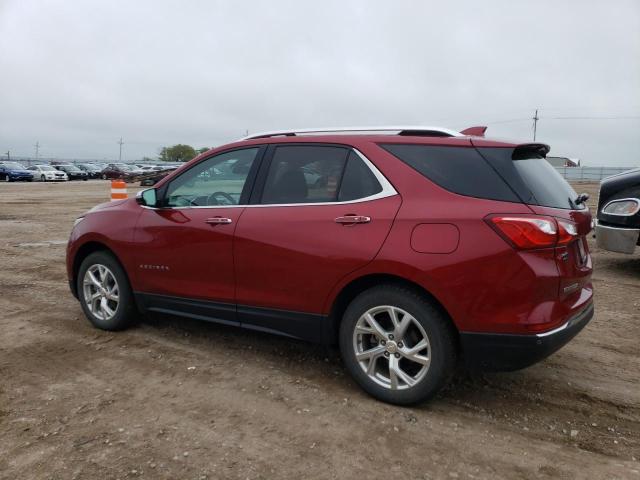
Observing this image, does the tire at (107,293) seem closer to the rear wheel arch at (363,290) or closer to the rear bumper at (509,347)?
the rear wheel arch at (363,290)

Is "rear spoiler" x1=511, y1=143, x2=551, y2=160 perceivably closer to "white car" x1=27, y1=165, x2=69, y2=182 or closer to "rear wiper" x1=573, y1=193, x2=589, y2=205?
"rear wiper" x1=573, y1=193, x2=589, y2=205

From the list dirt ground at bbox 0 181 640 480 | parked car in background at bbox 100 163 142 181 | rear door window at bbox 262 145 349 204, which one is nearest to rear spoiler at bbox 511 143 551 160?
rear door window at bbox 262 145 349 204

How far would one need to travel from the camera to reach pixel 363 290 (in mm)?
3461

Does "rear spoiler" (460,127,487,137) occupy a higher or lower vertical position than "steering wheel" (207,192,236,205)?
higher

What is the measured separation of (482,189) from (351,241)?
0.86 m

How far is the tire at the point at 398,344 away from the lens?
3.15 metres

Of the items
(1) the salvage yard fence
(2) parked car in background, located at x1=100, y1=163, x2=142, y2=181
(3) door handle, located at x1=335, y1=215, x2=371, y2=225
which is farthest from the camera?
(1) the salvage yard fence

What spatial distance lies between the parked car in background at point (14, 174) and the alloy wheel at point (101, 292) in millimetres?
41946

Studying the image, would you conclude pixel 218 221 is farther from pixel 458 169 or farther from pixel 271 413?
pixel 458 169

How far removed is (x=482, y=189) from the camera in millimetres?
3137

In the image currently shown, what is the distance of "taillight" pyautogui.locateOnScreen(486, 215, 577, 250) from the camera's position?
2945mm

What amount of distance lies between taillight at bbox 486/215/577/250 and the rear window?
0.15 meters

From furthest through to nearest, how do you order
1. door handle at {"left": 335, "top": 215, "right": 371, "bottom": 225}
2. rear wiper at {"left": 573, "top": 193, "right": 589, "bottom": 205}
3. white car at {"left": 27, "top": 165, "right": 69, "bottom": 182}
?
white car at {"left": 27, "top": 165, "right": 69, "bottom": 182}, rear wiper at {"left": 573, "top": 193, "right": 589, "bottom": 205}, door handle at {"left": 335, "top": 215, "right": 371, "bottom": 225}

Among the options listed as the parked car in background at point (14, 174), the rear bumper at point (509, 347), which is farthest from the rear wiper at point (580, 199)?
the parked car in background at point (14, 174)
